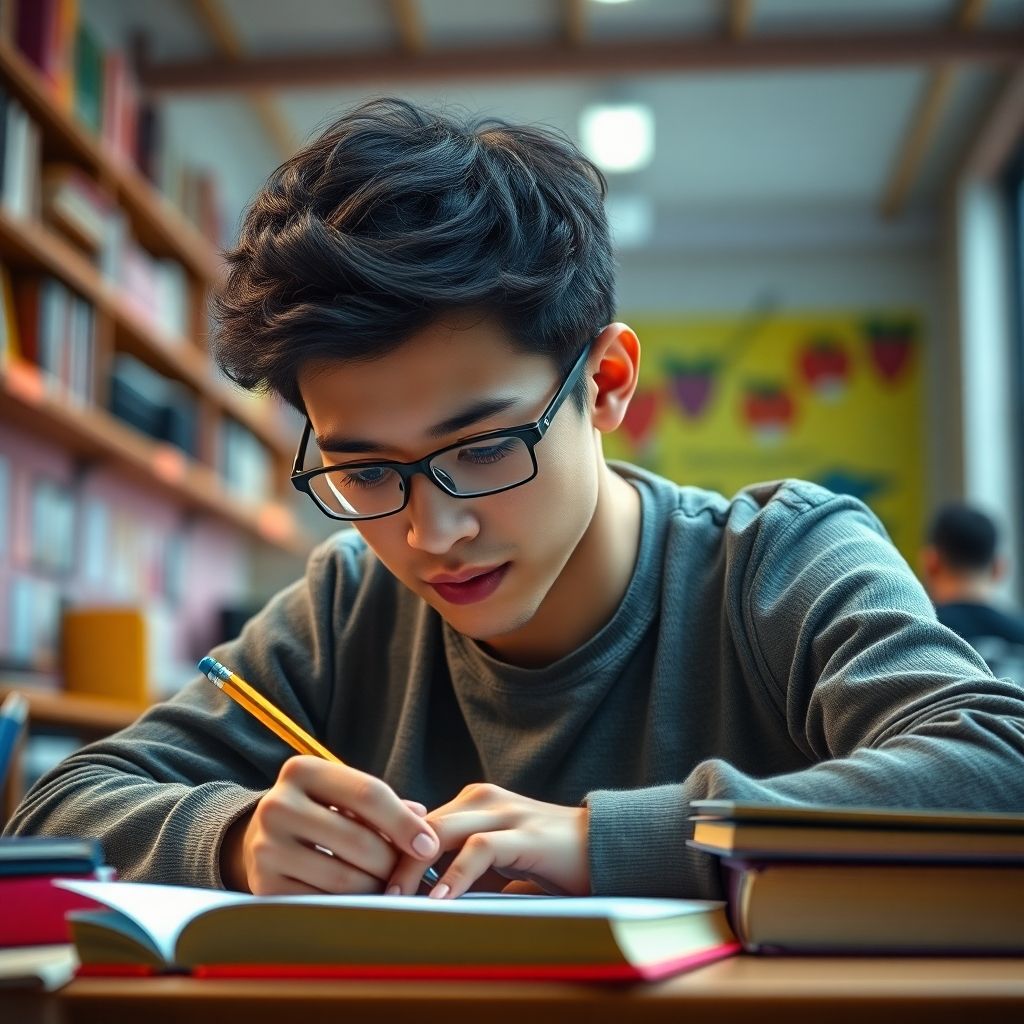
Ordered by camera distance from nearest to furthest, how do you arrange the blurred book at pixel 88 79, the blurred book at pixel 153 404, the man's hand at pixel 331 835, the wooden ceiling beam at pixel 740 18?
the man's hand at pixel 331 835, the blurred book at pixel 88 79, the blurred book at pixel 153 404, the wooden ceiling beam at pixel 740 18

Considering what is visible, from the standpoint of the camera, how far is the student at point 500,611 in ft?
2.56

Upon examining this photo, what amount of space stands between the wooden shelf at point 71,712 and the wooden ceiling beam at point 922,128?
132 inches

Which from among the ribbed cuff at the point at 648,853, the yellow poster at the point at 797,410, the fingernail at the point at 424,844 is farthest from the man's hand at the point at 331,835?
the yellow poster at the point at 797,410

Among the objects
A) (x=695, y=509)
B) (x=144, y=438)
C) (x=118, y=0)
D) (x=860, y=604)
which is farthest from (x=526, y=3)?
(x=860, y=604)

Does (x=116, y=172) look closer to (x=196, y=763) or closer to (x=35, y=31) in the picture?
(x=35, y=31)

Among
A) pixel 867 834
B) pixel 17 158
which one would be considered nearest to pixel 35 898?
pixel 867 834

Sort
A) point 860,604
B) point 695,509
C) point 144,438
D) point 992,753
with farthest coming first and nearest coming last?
point 144,438
point 695,509
point 860,604
point 992,753

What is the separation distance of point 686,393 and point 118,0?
302 centimetres

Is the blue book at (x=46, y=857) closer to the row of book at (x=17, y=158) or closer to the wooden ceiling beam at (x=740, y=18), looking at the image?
the row of book at (x=17, y=158)

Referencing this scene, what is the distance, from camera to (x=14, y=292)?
3203 mm

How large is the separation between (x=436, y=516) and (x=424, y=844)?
341mm

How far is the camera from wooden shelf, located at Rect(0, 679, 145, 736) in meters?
2.80

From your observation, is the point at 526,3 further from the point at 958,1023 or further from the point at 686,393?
the point at 958,1023

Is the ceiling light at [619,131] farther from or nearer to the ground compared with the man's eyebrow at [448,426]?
farther from the ground
